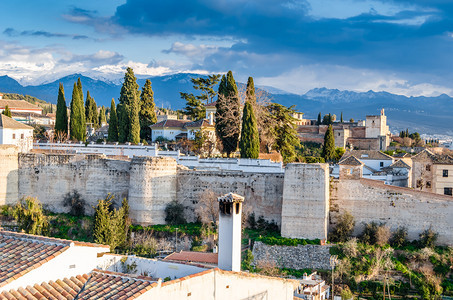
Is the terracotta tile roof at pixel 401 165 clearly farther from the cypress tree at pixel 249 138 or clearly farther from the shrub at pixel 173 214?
the shrub at pixel 173 214

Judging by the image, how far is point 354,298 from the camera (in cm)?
2528

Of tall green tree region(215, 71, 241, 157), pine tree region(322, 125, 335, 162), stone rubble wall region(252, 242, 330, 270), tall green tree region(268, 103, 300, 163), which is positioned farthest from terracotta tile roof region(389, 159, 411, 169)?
stone rubble wall region(252, 242, 330, 270)

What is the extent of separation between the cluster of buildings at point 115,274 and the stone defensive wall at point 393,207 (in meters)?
14.8

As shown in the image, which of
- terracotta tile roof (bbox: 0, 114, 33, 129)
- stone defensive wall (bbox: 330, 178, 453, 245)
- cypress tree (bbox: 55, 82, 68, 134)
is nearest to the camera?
stone defensive wall (bbox: 330, 178, 453, 245)

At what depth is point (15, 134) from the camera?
35406mm

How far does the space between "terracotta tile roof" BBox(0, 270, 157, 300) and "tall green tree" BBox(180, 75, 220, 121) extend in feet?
108

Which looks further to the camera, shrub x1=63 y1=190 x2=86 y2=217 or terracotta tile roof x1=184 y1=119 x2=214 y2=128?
terracotta tile roof x1=184 y1=119 x2=214 y2=128

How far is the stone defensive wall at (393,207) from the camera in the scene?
27391 millimetres

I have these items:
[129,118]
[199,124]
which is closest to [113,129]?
[129,118]

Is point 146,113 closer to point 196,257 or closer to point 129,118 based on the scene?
point 129,118

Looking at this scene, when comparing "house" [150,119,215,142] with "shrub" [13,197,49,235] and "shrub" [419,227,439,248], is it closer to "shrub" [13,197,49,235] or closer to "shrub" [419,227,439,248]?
"shrub" [13,197,49,235]

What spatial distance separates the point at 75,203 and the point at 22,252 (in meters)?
20.1

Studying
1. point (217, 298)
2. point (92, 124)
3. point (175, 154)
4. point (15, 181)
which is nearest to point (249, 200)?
point (175, 154)

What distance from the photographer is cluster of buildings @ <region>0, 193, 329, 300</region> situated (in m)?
11.7
